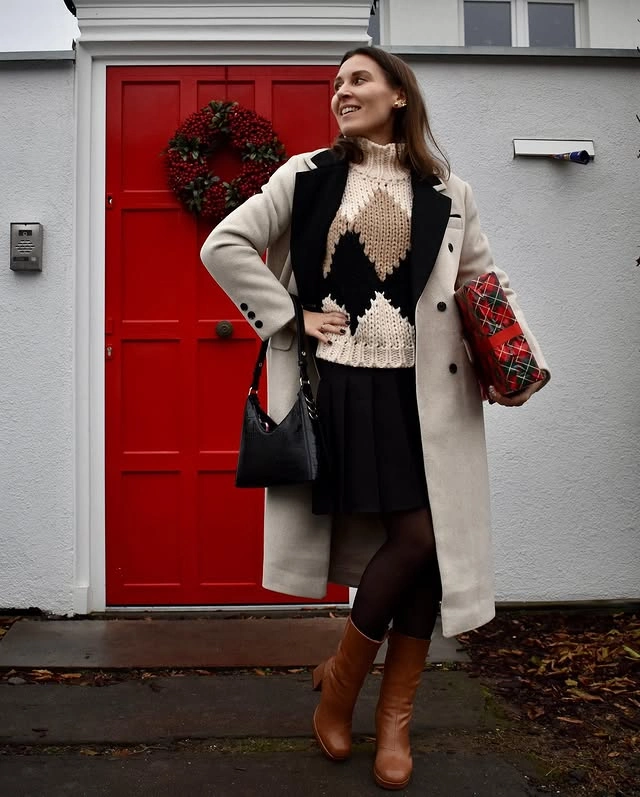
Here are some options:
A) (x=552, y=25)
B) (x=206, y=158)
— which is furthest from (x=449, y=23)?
(x=206, y=158)

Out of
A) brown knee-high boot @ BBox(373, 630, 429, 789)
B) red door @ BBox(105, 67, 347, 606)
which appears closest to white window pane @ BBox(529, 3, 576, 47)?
red door @ BBox(105, 67, 347, 606)

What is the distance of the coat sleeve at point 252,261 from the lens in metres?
2.12

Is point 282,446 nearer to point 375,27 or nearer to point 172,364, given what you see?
point 172,364

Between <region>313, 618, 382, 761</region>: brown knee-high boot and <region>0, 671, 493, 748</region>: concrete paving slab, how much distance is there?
8.7 inches

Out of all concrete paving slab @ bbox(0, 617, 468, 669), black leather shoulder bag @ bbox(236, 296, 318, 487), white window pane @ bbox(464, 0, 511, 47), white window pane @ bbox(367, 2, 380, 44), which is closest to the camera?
black leather shoulder bag @ bbox(236, 296, 318, 487)

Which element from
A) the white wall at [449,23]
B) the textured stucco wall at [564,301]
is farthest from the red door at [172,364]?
the white wall at [449,23]

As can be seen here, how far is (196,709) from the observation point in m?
2.62

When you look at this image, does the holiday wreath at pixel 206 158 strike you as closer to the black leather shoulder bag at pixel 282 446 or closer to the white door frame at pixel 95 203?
the white door frame at pixel 95 203

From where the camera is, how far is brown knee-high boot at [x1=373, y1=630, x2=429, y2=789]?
213 centimetres

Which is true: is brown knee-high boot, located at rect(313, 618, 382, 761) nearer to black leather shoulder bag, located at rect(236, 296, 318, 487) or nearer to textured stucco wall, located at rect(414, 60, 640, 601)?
black leather shoulder bag, located at rect(236, 296, 318, 487)

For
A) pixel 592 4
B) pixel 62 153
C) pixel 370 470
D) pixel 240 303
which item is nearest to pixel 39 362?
pixel 62 153

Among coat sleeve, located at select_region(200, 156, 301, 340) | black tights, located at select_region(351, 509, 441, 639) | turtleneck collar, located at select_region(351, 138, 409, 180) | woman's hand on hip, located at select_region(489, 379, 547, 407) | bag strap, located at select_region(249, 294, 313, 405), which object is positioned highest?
turtleneck collar, located at select_region(351, 138, 409, 180)

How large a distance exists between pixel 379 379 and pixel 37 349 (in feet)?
6.61

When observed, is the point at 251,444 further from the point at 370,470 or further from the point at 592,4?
the point at 592,4
